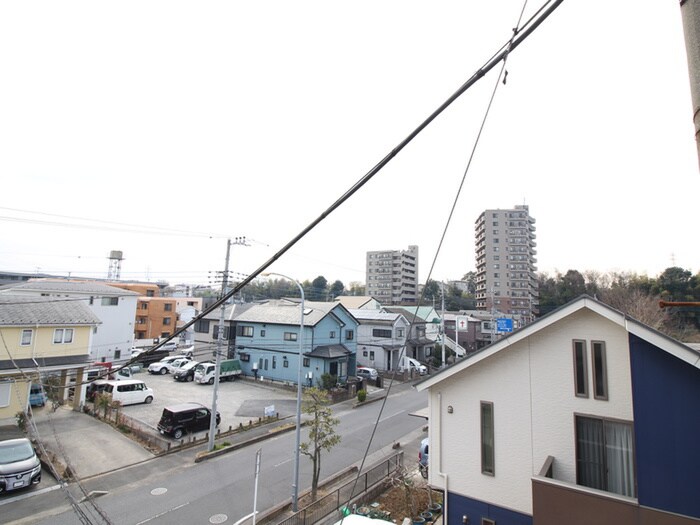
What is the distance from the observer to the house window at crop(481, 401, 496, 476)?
7604 millimetres

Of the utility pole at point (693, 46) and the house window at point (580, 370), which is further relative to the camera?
the house window at point (580, 370)

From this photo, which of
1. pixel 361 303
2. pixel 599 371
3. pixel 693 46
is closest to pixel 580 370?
pixel 599 371

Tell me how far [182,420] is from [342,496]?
934 centimetres

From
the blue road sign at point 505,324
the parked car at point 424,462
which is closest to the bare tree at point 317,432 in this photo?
the parked car at point 424,462

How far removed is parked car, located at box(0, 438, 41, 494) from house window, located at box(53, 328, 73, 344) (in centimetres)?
837

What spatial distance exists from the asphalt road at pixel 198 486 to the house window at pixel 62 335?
33.3 feet

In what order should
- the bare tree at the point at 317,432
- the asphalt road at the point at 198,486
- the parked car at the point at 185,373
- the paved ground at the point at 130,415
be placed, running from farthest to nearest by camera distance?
the parked car at the point at 185,373 < the paved ground at the point at 130,415 < the bare tree at the point at 317,432 < the asphalt road at the point at 198,486

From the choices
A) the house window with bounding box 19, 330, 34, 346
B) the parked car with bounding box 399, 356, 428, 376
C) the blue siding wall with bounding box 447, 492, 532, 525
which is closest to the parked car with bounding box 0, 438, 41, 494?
the house window with bounding box 19, 330, 34, 346

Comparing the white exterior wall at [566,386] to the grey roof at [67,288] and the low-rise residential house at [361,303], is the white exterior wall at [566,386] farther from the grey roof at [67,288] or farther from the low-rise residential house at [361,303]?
the low-rise residential house at [361,303]

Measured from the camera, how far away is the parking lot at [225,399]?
67.2ft

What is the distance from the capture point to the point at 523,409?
24.0 feet

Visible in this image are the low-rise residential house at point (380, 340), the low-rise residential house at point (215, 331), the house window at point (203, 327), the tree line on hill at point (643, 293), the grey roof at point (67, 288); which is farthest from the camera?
the house window at point (203, 327)

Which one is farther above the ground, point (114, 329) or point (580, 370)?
point (580, 370)

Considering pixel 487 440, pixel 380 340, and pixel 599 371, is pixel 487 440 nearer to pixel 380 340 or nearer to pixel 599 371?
pixel 599 371
